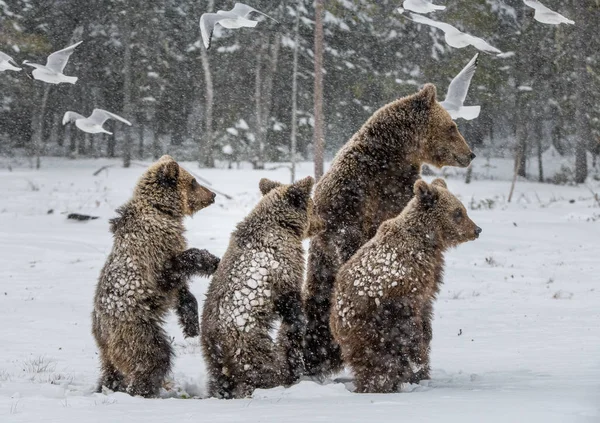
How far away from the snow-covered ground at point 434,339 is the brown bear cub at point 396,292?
0.26m

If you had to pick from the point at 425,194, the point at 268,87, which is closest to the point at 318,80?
the point at 268,87

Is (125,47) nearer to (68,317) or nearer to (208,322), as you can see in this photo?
(68,317)

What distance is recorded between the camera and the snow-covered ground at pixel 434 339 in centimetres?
402

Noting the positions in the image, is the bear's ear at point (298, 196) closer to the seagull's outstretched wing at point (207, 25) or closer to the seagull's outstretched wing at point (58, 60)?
the seagull's outstretched wing at point (207, 25)

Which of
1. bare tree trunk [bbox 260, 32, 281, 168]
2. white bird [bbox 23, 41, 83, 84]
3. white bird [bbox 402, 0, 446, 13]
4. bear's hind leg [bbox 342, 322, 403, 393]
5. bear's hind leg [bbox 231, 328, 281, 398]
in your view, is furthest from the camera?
bare tree trunk [bbox 260, 32, 281, 168]

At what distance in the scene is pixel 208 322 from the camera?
548 cm

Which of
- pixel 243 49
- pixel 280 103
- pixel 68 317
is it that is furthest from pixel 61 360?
pixel 280 103

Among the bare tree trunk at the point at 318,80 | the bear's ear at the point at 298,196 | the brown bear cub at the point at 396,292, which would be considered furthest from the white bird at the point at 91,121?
the bare tree trunk at the point at 318,80

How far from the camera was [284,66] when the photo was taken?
38250 millimetres

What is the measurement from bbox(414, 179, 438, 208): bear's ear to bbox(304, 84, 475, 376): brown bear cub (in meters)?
0.33

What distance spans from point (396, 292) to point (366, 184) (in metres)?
0.90

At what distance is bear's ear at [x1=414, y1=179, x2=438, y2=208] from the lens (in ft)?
17.8

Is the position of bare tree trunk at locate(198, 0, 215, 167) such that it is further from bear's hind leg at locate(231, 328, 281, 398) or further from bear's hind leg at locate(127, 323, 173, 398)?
bear's hind leg at locate(231, 328, 281, 398)

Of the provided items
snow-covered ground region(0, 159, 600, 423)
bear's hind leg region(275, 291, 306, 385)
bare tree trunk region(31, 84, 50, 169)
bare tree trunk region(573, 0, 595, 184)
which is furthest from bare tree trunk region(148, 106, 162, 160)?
bear's hind leg region(275, 291, 306, 385)
